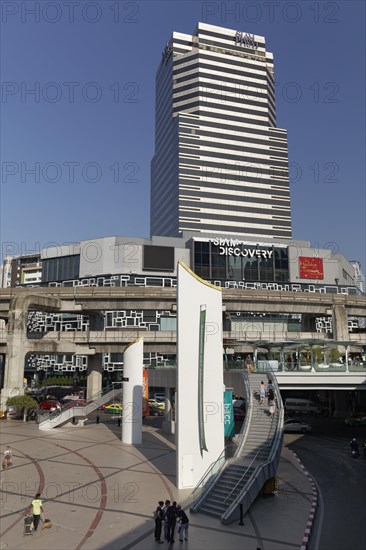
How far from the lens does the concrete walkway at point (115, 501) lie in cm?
1630

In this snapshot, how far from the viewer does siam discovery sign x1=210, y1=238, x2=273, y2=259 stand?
3322 inches

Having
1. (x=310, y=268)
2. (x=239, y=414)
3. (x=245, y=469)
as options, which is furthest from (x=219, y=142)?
(x=245, y=469)

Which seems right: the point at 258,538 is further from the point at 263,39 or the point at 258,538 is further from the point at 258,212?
the point at 263,39

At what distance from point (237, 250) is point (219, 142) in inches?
2668

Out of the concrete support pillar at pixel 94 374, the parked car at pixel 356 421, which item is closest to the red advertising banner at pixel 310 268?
the parked car at pixel 356 421

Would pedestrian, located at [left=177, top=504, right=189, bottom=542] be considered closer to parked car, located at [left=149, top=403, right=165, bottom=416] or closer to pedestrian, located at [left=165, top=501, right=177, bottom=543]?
pedestrian, located at [left=165, top=501, right=177, bottom=543]

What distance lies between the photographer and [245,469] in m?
21.9

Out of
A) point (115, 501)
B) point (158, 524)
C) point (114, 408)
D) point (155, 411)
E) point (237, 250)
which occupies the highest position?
point (237, 250)

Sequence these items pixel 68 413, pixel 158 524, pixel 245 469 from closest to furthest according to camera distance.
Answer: pixel 158 524, pixel 245 469, pixel 68 413

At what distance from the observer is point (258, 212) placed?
139 meters

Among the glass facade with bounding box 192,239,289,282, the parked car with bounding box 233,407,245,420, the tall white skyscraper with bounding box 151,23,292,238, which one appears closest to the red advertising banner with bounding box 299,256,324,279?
the glass facade with bounding box 192,239,289,282

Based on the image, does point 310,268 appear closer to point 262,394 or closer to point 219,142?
point 262,394

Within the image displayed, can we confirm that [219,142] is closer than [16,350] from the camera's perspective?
No

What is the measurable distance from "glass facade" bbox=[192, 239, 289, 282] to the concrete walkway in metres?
51.3
